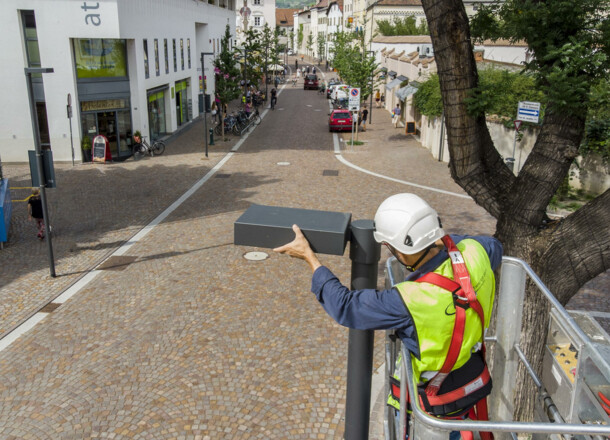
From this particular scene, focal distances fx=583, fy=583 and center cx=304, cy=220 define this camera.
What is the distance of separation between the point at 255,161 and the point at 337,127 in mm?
9539

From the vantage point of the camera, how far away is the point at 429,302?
2.79 meters

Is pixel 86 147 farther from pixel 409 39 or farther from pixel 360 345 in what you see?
pixel 409 39

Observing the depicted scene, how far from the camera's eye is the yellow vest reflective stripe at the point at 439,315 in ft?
9.20

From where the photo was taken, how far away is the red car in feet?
107

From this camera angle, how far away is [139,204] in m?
17.4

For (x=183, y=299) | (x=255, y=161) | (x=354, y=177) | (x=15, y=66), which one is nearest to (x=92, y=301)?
(x=183, y=299)

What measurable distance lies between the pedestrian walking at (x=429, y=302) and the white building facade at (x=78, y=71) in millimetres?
22272

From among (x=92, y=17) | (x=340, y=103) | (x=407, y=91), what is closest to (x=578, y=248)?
(x=92, y=17)

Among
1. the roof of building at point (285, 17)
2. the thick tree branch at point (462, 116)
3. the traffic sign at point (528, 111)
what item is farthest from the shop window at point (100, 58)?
the roof of building at point (285, 17)

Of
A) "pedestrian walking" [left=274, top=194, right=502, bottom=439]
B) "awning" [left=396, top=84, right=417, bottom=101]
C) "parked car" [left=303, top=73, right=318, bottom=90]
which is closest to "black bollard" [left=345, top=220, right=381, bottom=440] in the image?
"pedestrian walking" [left=274, top=194, right=502, bottom=439]

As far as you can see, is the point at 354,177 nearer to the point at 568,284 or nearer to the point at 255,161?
the point at 255,161

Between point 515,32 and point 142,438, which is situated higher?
point 515,32

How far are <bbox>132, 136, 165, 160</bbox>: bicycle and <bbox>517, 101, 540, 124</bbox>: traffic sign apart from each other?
15.8m

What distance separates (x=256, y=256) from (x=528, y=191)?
25.8ft
